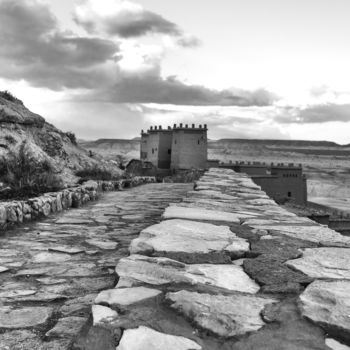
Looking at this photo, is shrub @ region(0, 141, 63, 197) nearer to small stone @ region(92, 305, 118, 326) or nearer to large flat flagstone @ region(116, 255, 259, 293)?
large flat flagstone @ region(116, 255, 259, 293)

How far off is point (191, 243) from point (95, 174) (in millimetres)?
9443

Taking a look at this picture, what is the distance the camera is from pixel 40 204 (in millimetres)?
5758

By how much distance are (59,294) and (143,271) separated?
695 mm

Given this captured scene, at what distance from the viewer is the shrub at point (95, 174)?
11634 millimetres

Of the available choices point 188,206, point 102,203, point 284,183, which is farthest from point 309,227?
point 284,183

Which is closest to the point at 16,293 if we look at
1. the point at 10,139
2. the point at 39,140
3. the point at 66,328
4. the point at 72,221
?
the point at 66,328

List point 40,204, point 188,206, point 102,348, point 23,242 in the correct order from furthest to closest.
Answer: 1. point 40,204
2. point 188,206
3. point 23,242
4. point 102,348

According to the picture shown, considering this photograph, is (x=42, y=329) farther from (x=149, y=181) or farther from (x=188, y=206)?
(x=149, y=181)

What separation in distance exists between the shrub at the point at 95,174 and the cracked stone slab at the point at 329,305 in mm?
9385

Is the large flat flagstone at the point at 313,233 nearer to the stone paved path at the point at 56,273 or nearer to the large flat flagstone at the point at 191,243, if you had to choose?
the large flat flagstone at the point at 191,243

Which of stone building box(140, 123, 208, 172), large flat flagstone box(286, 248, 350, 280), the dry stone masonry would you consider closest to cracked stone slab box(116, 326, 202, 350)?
the dry stone masonry

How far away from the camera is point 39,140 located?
12.1 m

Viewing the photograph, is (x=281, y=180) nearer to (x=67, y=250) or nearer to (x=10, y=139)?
(x=10, y=139)

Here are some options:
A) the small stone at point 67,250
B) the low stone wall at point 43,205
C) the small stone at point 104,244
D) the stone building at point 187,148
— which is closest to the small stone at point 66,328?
the small stone at point 67,250
